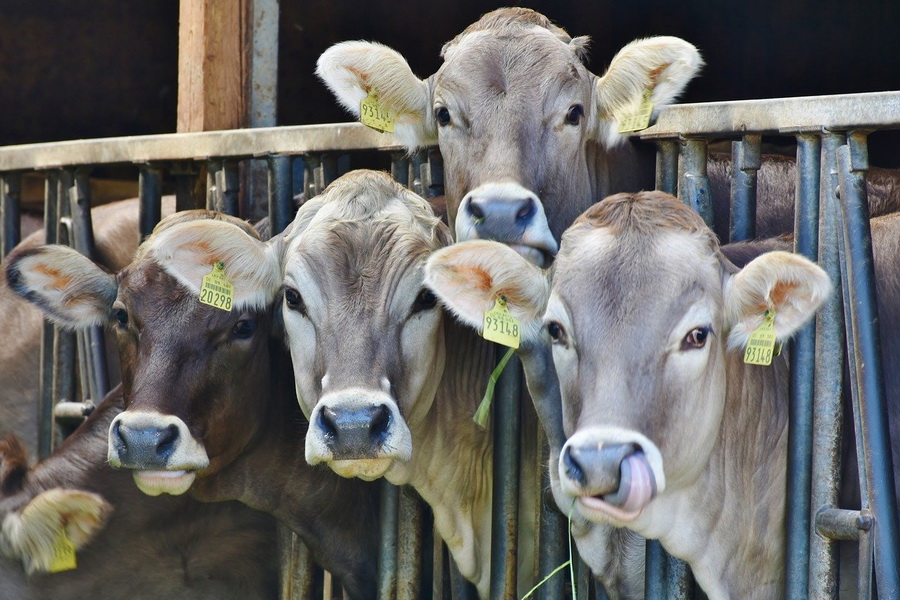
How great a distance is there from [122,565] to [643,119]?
2845mm

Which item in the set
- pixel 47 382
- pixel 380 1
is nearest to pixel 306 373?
pixel 47 382

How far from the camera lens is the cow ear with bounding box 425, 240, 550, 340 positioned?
12.6 feet

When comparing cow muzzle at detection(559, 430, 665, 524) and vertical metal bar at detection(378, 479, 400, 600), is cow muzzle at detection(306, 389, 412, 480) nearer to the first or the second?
cow muzzle at detection(559, 430, 665, 524)

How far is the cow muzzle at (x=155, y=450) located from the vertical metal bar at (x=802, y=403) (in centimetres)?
208

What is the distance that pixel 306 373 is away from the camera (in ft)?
14.2

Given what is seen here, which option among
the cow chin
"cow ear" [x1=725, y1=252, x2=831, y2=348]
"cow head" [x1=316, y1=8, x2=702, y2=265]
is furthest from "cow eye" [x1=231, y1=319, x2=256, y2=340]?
"cow ear" [x1=725, y1=252, x2=831, y2=348]

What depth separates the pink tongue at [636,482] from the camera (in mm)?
3256

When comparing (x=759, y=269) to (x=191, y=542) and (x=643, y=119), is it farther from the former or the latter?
(x=191, y=542)

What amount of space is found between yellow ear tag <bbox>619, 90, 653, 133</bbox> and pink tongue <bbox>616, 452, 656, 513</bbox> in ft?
5.63

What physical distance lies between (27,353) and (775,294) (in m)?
5.27

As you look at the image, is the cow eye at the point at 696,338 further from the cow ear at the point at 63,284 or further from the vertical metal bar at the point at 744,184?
the cow ear at the point at 63,284

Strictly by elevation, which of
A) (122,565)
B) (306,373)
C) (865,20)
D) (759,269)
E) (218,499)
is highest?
(865,20)

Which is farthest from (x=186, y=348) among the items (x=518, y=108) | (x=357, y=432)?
(x=518, y=108)

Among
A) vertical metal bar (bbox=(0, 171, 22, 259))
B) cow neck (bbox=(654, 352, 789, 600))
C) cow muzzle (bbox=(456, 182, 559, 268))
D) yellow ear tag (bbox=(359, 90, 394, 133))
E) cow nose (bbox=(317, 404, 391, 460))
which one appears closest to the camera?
cow neck (bbox=(654, 352, 789, 600))
